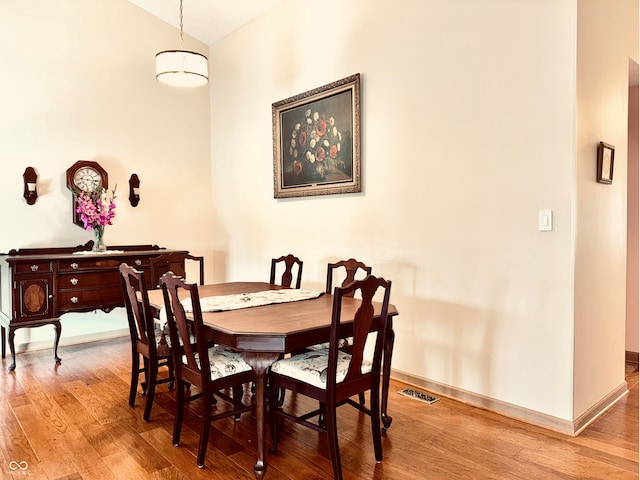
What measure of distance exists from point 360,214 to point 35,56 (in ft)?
10.9

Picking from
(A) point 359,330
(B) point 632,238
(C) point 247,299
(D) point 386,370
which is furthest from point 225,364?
(B) point 632,238

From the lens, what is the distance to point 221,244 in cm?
536

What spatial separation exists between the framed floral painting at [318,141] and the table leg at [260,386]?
6.34ft

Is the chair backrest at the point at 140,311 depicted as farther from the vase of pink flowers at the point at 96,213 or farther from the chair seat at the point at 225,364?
the vase of pink flowers at the point at 96,213

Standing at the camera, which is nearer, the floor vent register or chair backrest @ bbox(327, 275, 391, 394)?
chair backrest @ bbox(327, 275, 391, 394)

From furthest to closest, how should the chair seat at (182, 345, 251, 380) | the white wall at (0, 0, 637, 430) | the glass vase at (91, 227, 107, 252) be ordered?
1. the glass vase at (91, 227, 107, 252)
2. the white wall at (0, 0, 637, 430)
3. the chair seat at (182, 345, 251, 380)

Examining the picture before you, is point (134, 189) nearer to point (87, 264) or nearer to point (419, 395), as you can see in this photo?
point (87, 264)

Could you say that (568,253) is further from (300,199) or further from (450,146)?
(300,199)

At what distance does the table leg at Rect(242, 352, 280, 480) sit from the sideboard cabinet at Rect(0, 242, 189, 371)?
7.14 ft

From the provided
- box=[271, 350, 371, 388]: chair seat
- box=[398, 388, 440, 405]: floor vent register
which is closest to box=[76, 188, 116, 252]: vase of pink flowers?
box=[271, 350, 371, 388]: chair seat

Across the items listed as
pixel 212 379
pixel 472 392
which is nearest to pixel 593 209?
pixel 472 392

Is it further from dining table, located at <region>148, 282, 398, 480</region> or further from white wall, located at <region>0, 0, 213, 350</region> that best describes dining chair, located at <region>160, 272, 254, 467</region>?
white wall, located at <region>0, 0, 213, 350</region>

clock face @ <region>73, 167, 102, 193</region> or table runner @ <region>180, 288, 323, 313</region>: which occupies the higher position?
clock face @ <region>73, 167, 102, 193</region>

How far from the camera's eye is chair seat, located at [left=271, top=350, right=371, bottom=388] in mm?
2160
